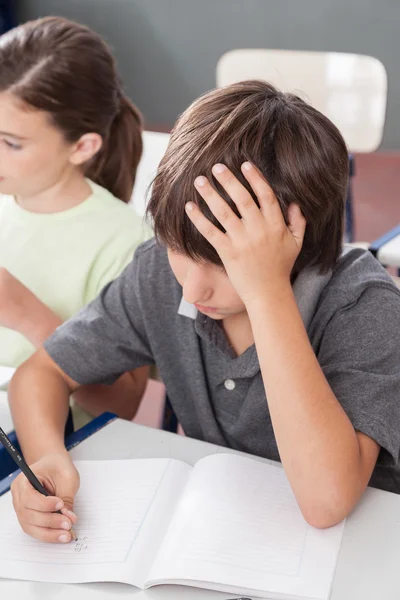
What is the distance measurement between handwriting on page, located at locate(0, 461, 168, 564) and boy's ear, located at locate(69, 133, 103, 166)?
2.28ft

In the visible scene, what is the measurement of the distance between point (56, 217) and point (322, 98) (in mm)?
1195

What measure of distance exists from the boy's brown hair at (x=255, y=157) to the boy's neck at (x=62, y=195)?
576mm

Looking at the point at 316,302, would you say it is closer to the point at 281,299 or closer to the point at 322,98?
the point at 281,299

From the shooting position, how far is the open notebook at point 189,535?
771mm

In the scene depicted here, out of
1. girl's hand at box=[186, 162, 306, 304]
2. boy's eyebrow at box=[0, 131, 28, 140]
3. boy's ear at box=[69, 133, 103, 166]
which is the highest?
girl's hand at box=[186, 162, 306, 304]

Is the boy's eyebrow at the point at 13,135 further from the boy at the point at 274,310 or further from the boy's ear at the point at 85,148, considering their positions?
the boy at the point at 274,310

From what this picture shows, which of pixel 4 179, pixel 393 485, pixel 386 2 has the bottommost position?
pixel 386 2

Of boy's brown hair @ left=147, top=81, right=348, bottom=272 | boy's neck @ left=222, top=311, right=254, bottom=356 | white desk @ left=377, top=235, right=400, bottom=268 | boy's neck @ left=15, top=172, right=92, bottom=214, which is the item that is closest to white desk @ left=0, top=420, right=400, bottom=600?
boy's neck @ left=222, top=311, right=254, bottom=356

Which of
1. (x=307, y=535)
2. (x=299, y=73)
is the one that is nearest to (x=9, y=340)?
(x=307, y=535)

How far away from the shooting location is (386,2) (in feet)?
12.5

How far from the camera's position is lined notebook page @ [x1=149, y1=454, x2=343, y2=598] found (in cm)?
76

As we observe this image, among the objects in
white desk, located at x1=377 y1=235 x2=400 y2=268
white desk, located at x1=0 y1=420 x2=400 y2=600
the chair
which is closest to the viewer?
white desk, located at x1=0 y1=420 x2=400 y2=600

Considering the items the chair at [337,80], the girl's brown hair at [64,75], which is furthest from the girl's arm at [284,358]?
the chair at [337,80]

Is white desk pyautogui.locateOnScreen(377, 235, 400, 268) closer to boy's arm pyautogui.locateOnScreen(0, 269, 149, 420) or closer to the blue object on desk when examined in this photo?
boy's arm pyautogui.locateOnScreen(0, 269, 149, 420)
